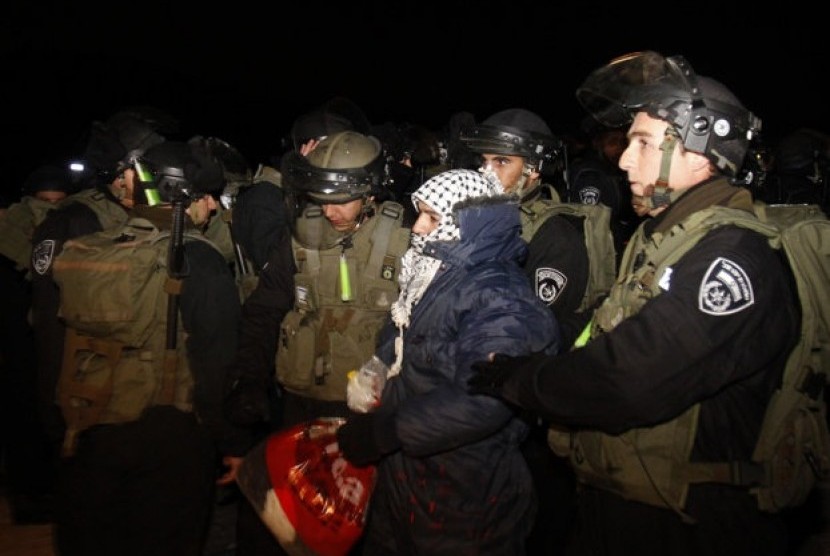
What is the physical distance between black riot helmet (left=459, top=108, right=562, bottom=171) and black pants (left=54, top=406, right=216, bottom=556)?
2.55 meters

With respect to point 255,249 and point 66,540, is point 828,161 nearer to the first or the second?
point 255,249

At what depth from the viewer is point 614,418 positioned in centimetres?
202

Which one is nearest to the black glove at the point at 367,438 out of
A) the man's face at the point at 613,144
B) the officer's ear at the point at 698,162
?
the officer's ear at the point at 698,162

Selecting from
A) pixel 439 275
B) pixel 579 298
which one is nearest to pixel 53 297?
pixel 439 275

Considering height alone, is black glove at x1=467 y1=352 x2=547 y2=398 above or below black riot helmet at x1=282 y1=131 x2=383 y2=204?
below

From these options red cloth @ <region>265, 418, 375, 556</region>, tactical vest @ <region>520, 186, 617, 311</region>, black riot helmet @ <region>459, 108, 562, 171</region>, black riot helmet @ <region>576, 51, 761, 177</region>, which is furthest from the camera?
black riot helmet @ <region>459, 108, 562, 171</region>

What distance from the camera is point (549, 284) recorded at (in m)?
3.76

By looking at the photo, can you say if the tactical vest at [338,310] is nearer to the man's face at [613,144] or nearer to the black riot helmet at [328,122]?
the black riot helmet at [328,122]

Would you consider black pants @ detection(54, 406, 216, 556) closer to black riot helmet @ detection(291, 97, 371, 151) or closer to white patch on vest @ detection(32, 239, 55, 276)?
white patch on vest @ detection(32, 239, 55, 276)

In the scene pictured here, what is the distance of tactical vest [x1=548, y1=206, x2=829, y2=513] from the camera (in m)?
2.19

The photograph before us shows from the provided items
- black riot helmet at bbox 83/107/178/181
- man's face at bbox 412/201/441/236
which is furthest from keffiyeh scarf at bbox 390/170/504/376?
black riot helmet at bbox 83/107/178/181

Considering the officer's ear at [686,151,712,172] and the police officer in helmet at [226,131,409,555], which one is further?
the police officer in helmet at [226,131,409,555]

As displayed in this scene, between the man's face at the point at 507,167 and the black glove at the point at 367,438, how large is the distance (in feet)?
7.47

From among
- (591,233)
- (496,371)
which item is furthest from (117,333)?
(591,233)
